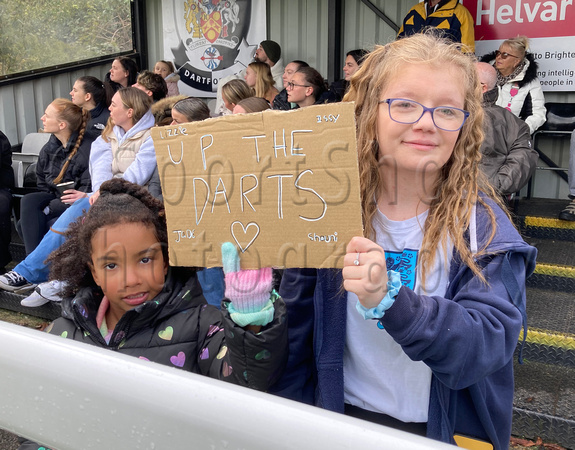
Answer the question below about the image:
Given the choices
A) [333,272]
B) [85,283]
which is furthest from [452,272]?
[85,283]

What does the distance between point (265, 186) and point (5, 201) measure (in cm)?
466

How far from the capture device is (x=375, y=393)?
1375mm

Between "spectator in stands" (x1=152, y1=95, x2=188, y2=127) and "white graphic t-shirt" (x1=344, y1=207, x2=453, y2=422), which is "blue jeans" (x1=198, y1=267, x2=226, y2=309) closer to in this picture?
"white graphic t-shirt" (x1=344, y1=207, x2=453, y2=422)

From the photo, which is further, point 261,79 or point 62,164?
point 261,79

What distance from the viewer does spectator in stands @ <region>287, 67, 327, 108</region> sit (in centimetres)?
531

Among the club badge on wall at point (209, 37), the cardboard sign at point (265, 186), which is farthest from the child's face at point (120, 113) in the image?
the cardboard sign at point (265, 186)

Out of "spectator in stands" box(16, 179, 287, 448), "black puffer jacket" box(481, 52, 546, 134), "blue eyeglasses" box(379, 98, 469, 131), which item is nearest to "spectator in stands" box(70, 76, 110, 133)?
"black puffer jacket" box(481, 52, 546, 134)

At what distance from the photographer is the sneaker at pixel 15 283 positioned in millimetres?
4707

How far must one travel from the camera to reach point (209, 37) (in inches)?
293

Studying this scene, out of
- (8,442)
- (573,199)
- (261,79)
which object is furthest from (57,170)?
(573,199)

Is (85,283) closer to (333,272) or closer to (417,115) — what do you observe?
(333,272)

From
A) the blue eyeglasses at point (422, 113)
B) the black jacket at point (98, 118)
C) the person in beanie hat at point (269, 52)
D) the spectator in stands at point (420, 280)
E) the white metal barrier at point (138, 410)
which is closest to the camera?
the white metal barrier at point (138, 410)

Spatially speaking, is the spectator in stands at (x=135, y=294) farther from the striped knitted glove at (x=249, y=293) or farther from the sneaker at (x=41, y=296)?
the sneaker at (x=41, y=296)

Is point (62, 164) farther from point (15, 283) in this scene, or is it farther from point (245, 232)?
point (245, 232)
